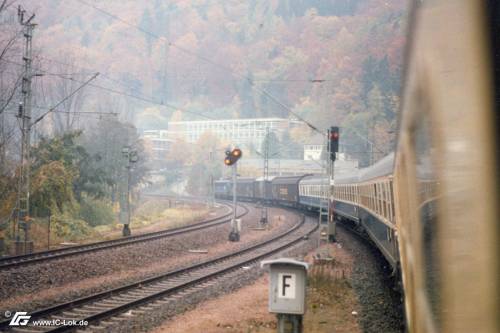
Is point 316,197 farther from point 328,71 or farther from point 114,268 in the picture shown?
point 328,71

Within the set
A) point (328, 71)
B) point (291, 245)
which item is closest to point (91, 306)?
point (291, 245)

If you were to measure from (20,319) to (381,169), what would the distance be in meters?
8.55

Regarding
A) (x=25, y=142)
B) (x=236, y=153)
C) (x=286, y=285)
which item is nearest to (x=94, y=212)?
(x=25, y=142)

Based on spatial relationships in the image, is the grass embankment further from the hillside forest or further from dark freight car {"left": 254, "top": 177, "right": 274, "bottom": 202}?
dark freight car {"left": 254, "top": 177, "right": 274, "bottom": 202}

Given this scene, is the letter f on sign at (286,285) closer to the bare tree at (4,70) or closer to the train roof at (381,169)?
the train roof at (381,169)

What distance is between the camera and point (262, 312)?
10.3 m

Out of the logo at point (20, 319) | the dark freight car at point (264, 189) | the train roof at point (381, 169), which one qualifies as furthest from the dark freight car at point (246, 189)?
the logo at point (20, 319)

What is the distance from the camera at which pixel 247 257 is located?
17.2m

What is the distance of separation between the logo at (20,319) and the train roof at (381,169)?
6.95 metres

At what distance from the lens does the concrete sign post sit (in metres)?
6.43

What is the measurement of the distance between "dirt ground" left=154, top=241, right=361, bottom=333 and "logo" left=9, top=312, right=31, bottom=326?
2.17 meters

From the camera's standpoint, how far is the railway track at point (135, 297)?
29.4 ft

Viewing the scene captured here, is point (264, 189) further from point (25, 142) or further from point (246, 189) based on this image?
point (25, 142)

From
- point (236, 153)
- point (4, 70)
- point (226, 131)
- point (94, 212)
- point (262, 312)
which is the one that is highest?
point (226, 131)
